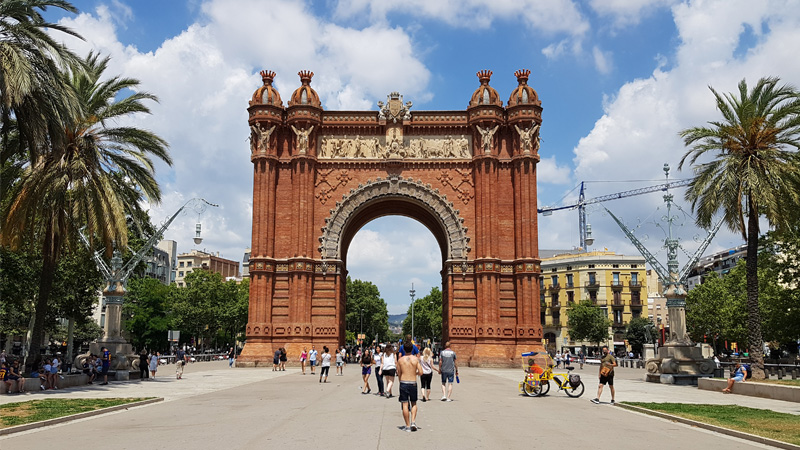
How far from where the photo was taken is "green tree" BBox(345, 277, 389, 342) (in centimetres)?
10388

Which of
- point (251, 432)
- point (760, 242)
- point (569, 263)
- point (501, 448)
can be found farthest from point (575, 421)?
point (569, 263)

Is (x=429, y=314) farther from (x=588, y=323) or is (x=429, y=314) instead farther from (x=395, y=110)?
(x=395, y=110)

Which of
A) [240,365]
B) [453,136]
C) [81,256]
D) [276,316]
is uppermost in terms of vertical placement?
[453,136]

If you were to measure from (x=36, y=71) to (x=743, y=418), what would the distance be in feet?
69.8

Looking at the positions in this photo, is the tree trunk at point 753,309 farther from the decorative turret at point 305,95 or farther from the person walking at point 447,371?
the decorative turret at point 305,95

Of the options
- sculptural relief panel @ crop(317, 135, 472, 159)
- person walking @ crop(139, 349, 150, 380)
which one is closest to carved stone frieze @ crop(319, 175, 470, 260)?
sculptural relief panel @ crop(317, 135, 472, 159)

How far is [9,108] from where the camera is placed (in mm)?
17812

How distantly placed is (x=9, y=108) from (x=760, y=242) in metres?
39.5

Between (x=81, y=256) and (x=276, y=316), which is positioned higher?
(x=81, y=256)

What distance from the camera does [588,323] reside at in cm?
7650

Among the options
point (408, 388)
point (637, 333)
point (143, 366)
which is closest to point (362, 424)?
point (408, 388)

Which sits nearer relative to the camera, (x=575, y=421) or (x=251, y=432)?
(x=251, y=432)

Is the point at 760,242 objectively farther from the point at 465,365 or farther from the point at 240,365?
the point at 240,365

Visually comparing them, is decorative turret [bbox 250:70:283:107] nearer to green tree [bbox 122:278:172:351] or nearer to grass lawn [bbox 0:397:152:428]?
grass lawn [bbox 0:397:152:428]
